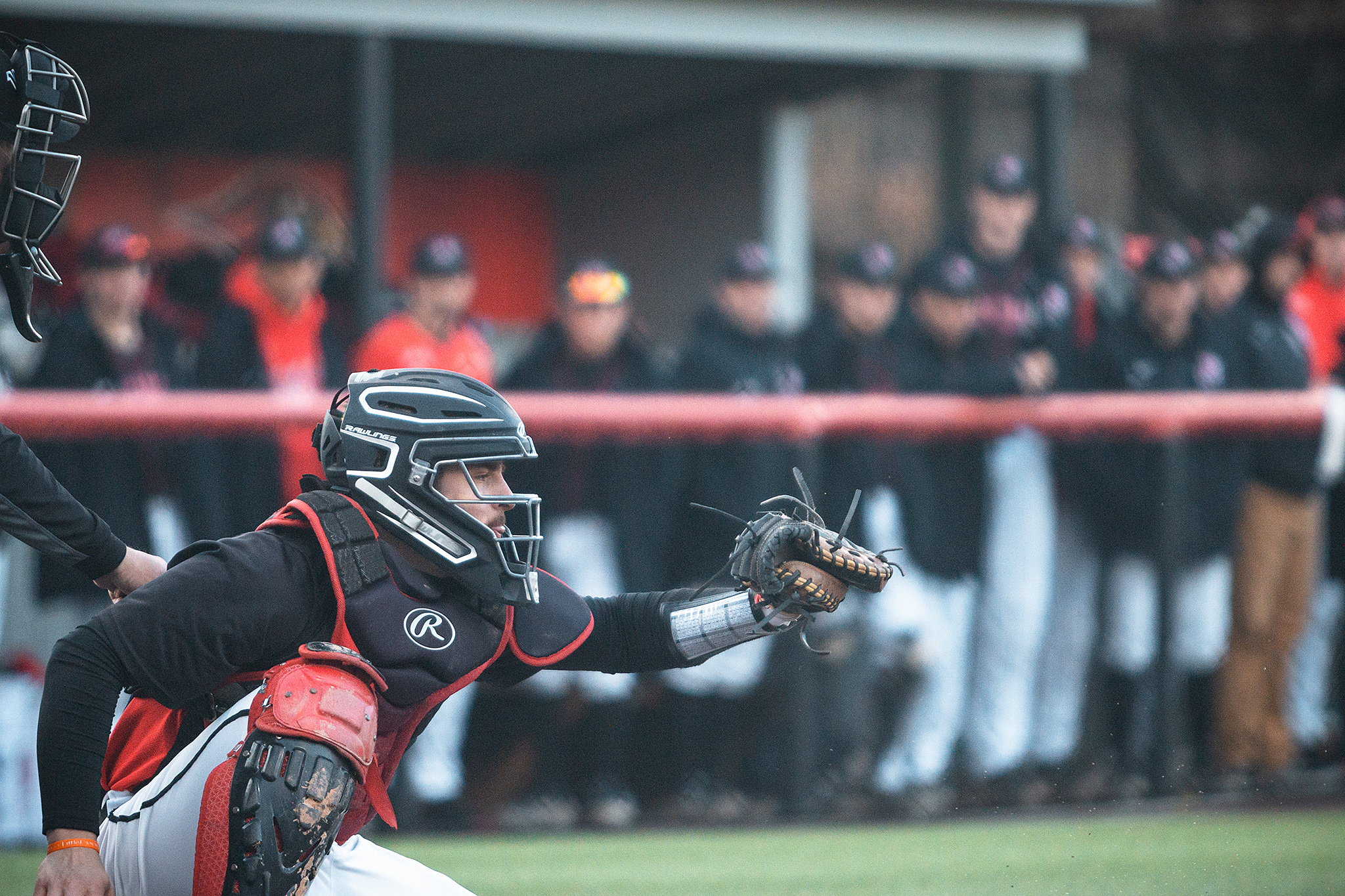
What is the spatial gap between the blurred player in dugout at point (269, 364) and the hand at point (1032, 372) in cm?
247

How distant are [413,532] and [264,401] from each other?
7.89 feet

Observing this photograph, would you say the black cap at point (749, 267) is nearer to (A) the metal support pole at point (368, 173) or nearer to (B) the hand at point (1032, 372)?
(B) the hand at point (1032, 372)

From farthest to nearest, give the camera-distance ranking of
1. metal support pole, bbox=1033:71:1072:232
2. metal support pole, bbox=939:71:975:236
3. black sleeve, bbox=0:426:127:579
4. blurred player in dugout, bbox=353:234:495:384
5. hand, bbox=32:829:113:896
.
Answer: metal support pole, bbox=939:71:975:236 → metal support pole, bbox=1033:71:1072:232 → blurred player in dugout, bbox=353:234:495:384 → black sleeve, bbox=0:426:127:579 → hand, bbox=32:829:113:896

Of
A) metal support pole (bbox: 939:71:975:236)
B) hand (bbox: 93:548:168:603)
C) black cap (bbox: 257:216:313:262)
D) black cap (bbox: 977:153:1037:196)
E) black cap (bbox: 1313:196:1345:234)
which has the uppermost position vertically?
metal support pole (bbox: 939:71:975:236)

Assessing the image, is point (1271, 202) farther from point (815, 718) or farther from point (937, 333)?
point (815, 718)

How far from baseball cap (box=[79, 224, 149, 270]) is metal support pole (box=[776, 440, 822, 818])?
8.36 ft

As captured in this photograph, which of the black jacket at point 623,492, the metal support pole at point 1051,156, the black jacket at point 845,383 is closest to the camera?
Answer: the black jacket at point 623,492

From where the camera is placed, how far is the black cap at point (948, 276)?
604cm

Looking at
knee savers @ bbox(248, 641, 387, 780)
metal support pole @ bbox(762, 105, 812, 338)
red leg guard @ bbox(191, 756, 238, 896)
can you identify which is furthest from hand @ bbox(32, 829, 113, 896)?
metal support pole @ bbox(762, 105, 812, 338)

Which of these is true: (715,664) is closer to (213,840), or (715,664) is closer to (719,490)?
(719,490)

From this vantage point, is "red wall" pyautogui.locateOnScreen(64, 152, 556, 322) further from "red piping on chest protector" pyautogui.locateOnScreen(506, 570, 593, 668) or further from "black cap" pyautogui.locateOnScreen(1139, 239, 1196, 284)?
"red piping on chest protector" pyautogui.locateOnScreen(506, 570, 593, 668)

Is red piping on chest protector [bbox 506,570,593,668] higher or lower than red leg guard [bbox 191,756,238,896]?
higher

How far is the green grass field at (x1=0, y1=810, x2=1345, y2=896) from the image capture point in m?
4.26

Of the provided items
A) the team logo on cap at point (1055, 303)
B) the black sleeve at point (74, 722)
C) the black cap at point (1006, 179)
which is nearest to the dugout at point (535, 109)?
the black cap at point (1006, 179)
